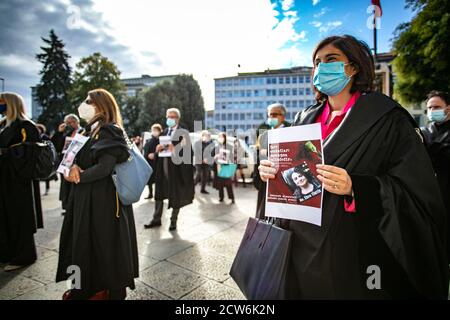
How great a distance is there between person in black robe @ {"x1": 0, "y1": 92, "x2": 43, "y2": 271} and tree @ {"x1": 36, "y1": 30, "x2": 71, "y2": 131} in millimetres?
38466

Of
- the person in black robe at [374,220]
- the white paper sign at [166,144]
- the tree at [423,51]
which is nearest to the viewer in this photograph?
the person in black robe at [374,220]

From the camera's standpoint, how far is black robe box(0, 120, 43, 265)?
337cm

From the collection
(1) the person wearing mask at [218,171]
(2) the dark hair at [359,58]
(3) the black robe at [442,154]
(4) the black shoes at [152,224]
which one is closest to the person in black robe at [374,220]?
(2) the dark hair at [359,58]

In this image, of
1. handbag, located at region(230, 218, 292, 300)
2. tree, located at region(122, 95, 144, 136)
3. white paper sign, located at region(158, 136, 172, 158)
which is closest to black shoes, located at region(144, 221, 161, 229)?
white paper sign, located at region(158, 136, 172, 158)

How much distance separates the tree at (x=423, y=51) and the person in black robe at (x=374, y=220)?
250 inches

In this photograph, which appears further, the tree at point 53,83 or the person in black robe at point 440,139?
the tree at point 53,83

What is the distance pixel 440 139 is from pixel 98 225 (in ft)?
14.4

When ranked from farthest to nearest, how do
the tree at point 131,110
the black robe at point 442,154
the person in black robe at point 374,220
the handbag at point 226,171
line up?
1. the tree at point 131,110
2. the handbag at point 226,171
3. the black robe at point 442,154
4. the person in black robe at point 374,220

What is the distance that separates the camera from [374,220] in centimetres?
132

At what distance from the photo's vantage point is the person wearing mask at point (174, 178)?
5.25 metres

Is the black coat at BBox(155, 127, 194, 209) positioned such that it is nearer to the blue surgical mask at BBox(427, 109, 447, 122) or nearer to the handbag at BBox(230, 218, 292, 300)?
the handbag at BBox(230, 218, 292, 300)

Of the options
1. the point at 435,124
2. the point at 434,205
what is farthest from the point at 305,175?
the point at 435,124

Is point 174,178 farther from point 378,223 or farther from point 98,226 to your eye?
point 378,223

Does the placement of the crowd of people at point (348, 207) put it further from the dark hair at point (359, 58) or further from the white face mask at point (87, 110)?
the white face mask at point (87, 110)
